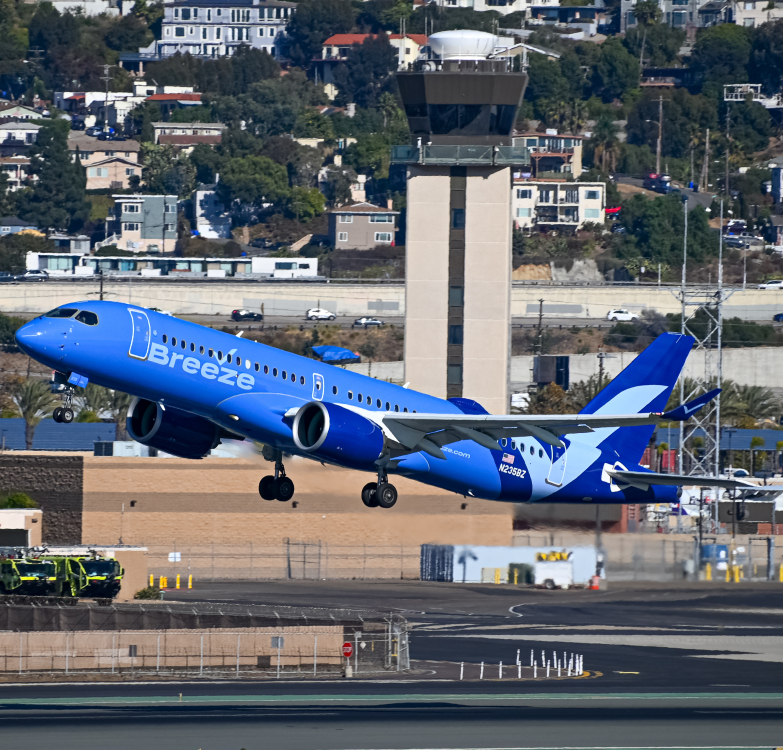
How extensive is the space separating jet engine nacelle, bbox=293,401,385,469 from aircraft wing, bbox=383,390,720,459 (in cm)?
196

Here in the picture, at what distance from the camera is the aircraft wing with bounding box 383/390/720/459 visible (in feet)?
191

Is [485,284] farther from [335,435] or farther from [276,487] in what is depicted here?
[335,435]

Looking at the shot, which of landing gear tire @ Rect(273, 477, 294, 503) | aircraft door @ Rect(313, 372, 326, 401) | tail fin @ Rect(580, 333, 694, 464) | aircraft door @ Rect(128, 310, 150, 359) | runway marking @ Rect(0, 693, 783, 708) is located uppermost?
aircraft door @ Rect(128, 310, 150, 359)

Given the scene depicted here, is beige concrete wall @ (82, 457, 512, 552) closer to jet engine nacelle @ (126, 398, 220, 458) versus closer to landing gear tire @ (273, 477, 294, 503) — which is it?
landing gear tire @ (273, 477, 294, 503)

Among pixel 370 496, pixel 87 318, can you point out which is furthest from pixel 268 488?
pixel 87 318

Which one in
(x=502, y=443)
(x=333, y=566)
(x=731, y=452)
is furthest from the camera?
(x=731, y=452)

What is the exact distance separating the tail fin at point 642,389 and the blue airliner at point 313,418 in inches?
56.5

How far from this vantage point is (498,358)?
116688 mm

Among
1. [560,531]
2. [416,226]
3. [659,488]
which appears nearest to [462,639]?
[560,531]

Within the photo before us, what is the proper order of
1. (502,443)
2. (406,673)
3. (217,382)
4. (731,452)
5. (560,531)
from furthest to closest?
(731,452), (560,531), (406,673), (502,443), (217,382)

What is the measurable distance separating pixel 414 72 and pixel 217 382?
64.5m

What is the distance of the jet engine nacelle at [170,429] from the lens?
194 feet

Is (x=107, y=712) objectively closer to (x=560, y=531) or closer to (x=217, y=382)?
(x=217, y=382)

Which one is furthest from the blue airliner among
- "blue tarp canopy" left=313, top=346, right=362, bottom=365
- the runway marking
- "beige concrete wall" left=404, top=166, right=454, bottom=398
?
"blue tarp canopy" left=313, top=346, right=362, bottom=365
